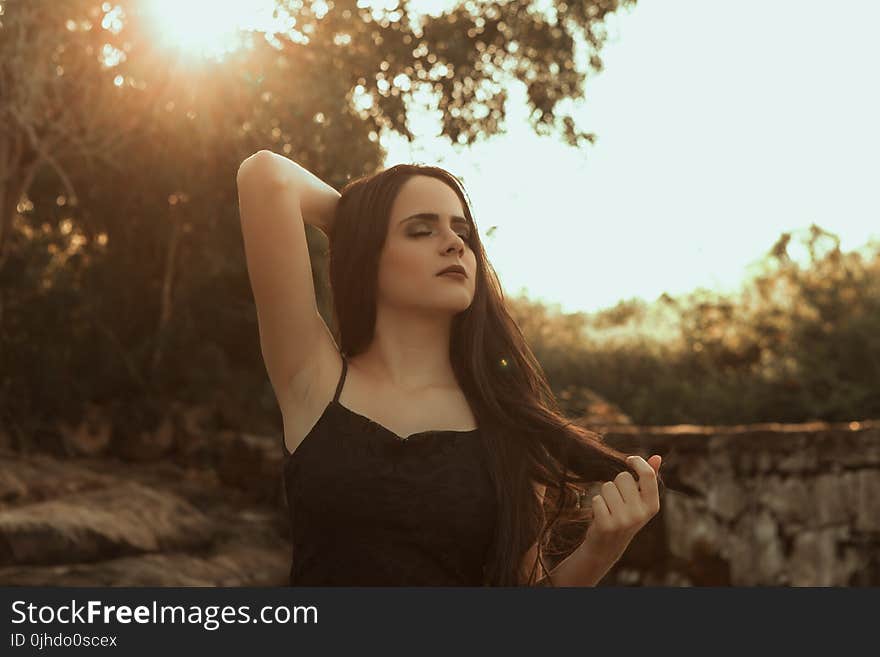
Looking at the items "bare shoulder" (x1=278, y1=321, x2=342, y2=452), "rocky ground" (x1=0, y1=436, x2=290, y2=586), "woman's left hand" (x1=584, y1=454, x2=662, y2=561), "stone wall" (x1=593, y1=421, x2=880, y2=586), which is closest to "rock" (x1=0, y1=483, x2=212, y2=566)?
"rocky ground" (x1=0, y1=436, x2=290, y2=586)

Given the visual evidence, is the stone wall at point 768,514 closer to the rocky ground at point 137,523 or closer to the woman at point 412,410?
the rocky ground at point 137,523

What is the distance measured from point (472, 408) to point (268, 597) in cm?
64

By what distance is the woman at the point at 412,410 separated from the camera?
6.70 ft

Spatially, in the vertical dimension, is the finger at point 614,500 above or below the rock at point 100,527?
below

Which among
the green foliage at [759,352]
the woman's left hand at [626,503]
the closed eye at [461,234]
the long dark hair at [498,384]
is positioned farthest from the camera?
the green foliage at [759,352]

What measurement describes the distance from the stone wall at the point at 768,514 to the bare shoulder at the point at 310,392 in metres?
6.77

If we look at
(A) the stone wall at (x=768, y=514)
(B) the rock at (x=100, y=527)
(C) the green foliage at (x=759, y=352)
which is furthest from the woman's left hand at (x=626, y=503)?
(C) the green foliage at (x=759, y=352)

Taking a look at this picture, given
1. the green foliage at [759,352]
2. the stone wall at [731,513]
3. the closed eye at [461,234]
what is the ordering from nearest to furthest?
the closed eye at [461,234], the stone wall at [731,513], the green foliage at [759,352]

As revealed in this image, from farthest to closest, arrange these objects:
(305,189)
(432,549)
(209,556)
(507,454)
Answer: (209,556) → (305,189) → (507,454) → (432,549)

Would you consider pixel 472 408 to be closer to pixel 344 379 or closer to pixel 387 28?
pixel 344 379

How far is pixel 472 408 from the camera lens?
228 cm

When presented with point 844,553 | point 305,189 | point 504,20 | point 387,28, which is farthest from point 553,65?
point 305,189

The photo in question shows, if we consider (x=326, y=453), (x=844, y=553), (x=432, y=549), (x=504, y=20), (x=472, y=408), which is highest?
(x=504, y=20)

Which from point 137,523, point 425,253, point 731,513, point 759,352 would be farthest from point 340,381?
point 759,352
